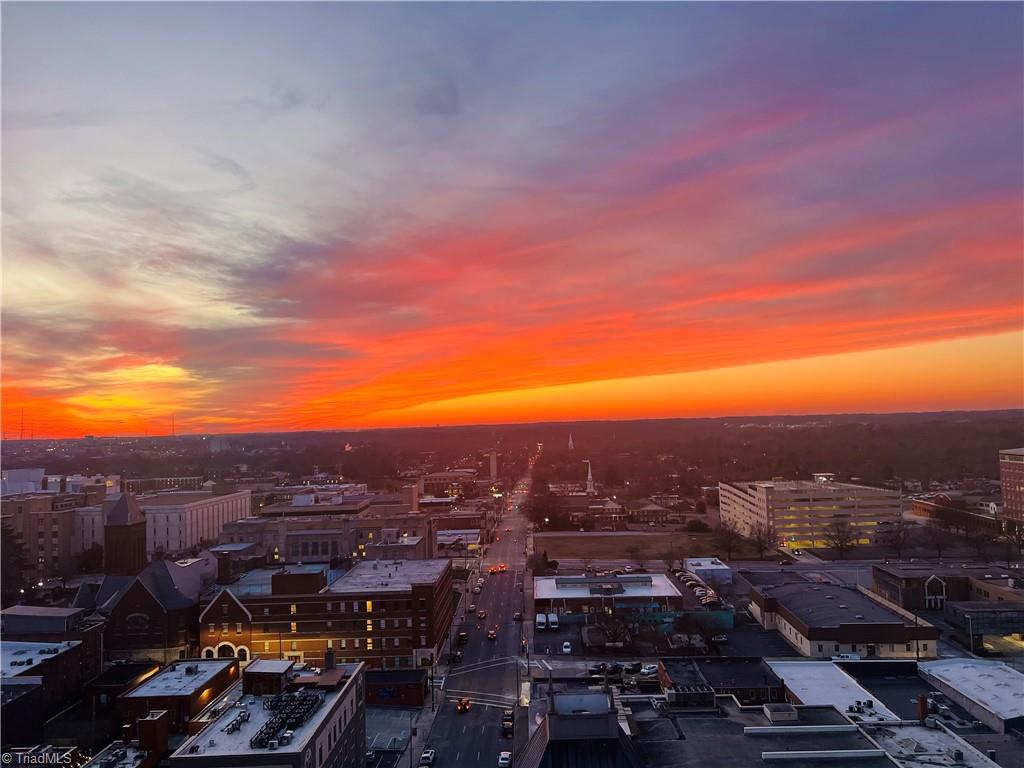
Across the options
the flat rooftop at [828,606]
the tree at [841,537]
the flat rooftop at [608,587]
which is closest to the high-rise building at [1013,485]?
the tree at [841,537]

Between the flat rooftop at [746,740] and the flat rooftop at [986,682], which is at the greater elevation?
the flat rooftop at [746,740]

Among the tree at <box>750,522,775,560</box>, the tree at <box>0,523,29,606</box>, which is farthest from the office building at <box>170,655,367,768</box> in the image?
the tree at <box>750,522,775,560</box>

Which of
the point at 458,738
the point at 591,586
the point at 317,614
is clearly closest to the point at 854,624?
the point at 591,586

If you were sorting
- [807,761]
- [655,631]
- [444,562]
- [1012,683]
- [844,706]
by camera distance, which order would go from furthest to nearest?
[444,562] → [655,631] → [1012,683] → [844,706] → [807,761]

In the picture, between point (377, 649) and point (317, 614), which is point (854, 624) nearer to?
point (377, 649)

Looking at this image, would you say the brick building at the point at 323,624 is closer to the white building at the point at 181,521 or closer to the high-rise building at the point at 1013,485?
the white building at the point at 181,521

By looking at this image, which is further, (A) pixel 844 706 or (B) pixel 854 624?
(B) pixel 854 624

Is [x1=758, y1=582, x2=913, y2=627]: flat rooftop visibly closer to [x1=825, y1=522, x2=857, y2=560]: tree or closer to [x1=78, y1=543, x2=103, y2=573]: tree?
[x1=825, y1=522, x2=857, y2=560]: tree
